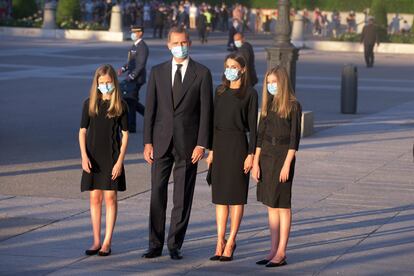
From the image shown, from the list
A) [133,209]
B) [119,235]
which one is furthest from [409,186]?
[119,235]

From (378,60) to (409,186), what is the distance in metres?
29.5

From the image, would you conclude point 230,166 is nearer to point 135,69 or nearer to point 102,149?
point 102,149

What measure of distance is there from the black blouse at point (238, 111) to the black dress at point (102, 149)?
0.85 m

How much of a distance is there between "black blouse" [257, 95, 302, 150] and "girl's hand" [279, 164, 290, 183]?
17cm

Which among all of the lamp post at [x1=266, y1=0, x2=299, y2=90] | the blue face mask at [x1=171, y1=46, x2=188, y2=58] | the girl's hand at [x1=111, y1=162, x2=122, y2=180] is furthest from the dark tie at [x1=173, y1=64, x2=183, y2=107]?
the lamp post at [x1=266, y1=0, x2=299, y2=90]

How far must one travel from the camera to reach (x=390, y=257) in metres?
9.45

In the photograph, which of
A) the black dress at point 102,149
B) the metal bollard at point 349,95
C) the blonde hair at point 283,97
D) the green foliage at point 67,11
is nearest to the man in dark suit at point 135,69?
the metal bollard at point 349,95

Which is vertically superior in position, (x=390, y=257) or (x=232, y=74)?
(x=232, y=74)

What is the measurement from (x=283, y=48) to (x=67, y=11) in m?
34.8

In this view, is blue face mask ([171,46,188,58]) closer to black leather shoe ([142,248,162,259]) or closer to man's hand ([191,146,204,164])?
man's hand ([191,146,204,164])

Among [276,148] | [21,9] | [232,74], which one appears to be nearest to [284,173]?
[276,148]

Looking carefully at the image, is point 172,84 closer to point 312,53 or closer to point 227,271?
point 227,271

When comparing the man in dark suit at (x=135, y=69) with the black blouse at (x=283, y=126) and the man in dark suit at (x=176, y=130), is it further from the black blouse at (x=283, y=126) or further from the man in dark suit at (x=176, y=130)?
the black blouse at (x=283, y=126)

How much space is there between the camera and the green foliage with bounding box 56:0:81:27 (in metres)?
52.3
